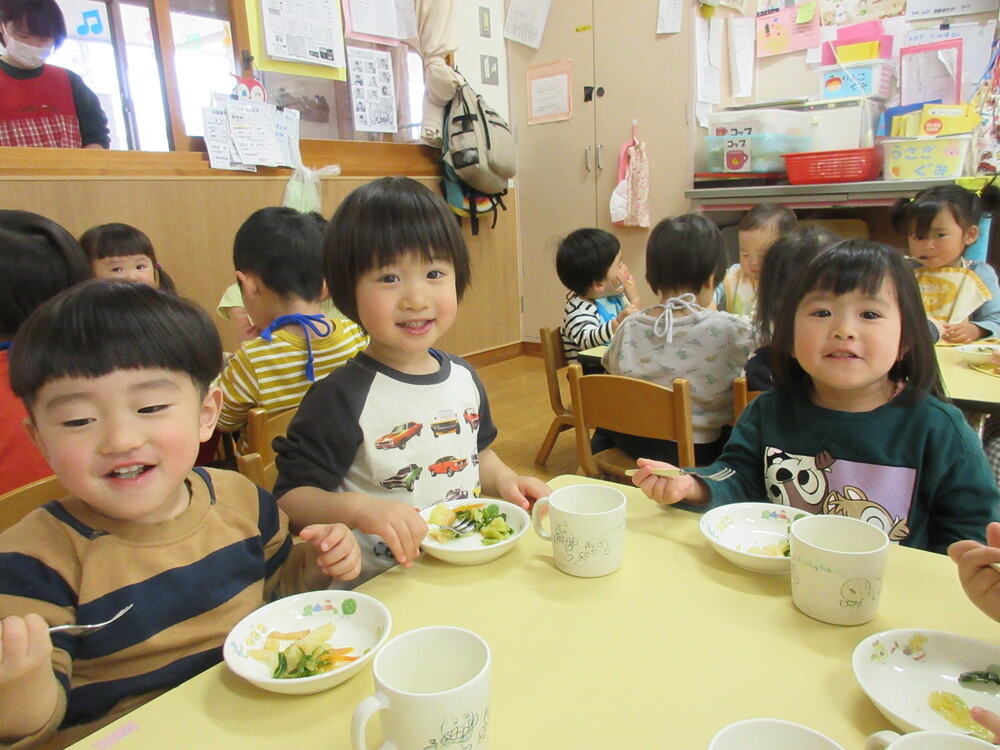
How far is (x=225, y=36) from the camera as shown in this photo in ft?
10.3

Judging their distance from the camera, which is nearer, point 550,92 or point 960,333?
point 960,333

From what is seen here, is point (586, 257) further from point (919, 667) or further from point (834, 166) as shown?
point (919, 667)

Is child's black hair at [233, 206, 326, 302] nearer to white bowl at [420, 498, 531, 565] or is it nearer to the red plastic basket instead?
white bowl at [420, 498, 531, 565]

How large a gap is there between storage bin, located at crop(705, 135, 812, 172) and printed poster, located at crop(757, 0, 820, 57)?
733 mm

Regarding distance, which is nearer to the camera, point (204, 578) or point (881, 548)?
point (881, 548)

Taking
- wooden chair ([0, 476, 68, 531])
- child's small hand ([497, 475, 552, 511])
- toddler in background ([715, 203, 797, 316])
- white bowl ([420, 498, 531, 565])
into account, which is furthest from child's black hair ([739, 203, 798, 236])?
wooden chair ([0, 476, 68, 531])

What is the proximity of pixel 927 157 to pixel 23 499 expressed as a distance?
353 centimetres

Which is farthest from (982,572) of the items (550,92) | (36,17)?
(550,92)

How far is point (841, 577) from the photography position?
0.66 metres

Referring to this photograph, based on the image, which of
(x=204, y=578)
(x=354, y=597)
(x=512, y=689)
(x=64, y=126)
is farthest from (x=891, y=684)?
(x=64, y=126)

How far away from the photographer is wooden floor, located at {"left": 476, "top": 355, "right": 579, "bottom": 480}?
3.05 meters

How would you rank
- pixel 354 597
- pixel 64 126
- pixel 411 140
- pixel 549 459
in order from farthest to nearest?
pixel 411 140
pixel 549 459
pixel 64 126
pixel 354 597

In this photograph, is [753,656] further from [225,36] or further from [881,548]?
[225,36]

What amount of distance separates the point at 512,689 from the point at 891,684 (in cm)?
32
